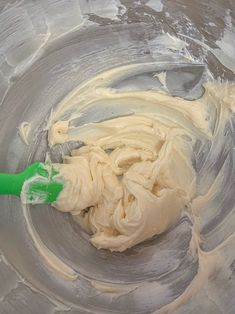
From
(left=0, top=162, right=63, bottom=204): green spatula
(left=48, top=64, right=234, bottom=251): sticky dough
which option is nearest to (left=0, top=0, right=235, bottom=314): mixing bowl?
(left=48, top=64, right=234, bottom=251): sticky dough

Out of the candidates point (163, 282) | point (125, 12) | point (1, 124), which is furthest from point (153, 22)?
point (163, 282)

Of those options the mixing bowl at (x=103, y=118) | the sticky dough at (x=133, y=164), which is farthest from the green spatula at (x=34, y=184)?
the mixing bowl at (x=103, y=118)

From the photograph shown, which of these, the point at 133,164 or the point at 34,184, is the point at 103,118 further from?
the point at 34,184

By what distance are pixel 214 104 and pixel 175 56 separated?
0.80 feet

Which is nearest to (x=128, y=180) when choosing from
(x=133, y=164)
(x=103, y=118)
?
(x=133, y=164)

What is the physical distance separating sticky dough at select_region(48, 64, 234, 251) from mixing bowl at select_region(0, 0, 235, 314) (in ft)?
0.16

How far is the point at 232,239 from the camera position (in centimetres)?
155

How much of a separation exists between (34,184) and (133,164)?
39 cm

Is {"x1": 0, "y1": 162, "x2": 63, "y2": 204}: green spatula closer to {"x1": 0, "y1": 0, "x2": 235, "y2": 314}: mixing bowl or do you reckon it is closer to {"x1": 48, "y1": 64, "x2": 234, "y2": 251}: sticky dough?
{"x1": 48, "y1": 64, "x2": 234, "y2": 251}: sticky dough

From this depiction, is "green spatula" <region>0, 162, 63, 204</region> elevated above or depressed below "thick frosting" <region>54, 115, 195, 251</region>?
above

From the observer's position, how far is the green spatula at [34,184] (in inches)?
53.4

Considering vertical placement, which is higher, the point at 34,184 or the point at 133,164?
the point at 34,184

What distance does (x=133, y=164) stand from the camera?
1596mm

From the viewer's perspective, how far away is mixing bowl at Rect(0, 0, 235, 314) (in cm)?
151
